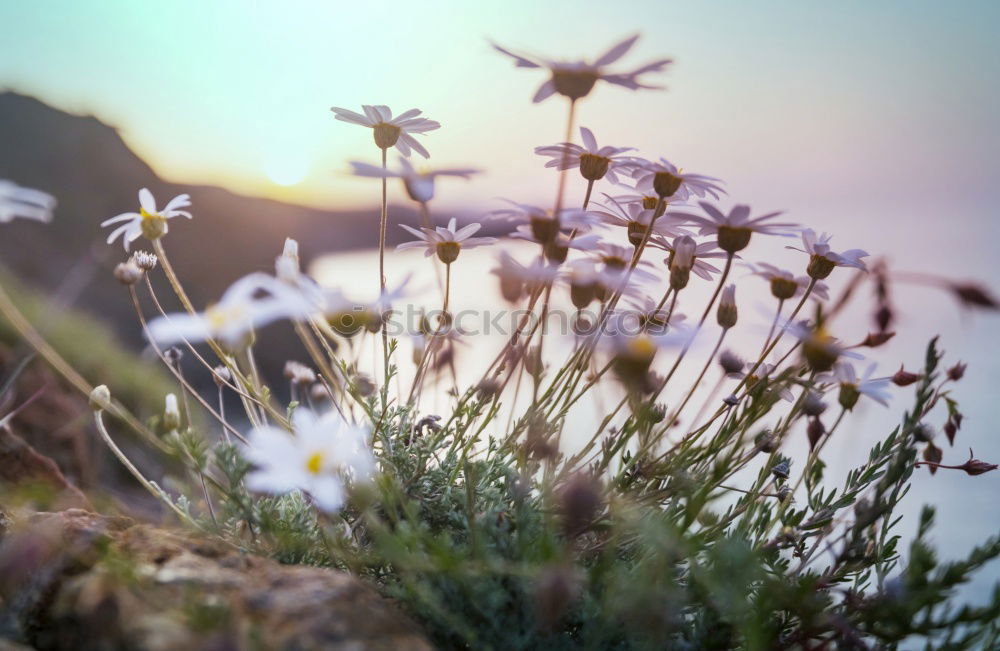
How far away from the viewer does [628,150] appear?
1.10 metres

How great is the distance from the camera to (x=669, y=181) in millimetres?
1016

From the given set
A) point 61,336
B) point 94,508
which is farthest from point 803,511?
point 61,336

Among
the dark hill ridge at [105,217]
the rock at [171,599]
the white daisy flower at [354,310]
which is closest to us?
the rock at [171,599]

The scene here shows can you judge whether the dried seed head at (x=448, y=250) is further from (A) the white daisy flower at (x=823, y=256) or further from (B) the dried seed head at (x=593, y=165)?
(A) the white daisy flower at (x=823, y=256)

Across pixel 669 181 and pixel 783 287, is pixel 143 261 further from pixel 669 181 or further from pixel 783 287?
pixel 783 287

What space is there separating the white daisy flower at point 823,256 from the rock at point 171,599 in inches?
28.2

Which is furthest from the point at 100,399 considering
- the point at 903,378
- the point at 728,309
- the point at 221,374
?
the point at 903,378

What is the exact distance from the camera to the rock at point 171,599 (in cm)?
65

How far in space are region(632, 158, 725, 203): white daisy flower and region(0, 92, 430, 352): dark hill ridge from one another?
8.50 ft

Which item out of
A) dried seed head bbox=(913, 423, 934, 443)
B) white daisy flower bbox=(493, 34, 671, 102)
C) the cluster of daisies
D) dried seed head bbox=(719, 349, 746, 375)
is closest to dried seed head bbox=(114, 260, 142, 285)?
the cluster of daisies

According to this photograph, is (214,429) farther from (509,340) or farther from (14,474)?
(509,340)

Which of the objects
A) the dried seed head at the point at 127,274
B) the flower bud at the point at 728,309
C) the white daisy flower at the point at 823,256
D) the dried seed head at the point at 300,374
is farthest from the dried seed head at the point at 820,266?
the dried seed head at the point at 127,274

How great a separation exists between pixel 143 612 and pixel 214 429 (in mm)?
2209

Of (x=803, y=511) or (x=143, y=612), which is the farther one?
(x=803, y=511)
